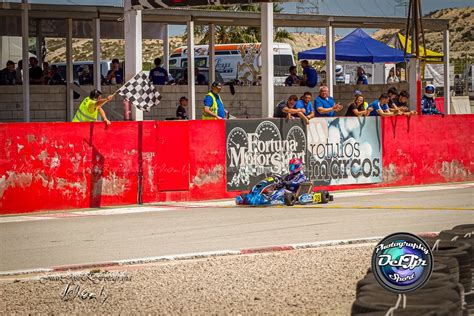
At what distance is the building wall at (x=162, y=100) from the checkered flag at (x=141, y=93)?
5.81 meters

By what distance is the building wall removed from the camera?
74.0 ft

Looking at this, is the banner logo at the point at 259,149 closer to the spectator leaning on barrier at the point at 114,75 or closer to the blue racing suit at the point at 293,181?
the blue racing suit at the point at 293,181

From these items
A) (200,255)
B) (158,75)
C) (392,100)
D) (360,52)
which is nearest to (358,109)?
(392,100)

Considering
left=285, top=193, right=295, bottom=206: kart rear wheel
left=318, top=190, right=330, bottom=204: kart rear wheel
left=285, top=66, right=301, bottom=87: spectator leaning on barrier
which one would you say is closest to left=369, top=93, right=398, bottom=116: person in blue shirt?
left=318, top=190, right=330, bottom=204: kart rear wheel

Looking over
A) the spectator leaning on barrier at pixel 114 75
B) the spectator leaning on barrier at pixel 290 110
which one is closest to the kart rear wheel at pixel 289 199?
the spectator leaning on barrier at pixel 290 110

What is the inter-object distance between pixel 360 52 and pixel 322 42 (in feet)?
227

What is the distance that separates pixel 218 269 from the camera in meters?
10.0

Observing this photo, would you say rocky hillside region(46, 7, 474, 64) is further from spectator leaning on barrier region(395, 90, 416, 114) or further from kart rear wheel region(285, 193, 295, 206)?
kart rear wheel region(285, 193, 295, 206)

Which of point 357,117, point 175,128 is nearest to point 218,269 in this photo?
point 175,128

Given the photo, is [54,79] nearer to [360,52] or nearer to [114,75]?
[114,75]

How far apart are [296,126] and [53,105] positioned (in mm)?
7056

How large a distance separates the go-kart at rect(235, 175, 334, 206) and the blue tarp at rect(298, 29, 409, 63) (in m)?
16.2

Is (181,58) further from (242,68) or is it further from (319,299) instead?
(319,299)

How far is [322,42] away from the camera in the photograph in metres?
102
